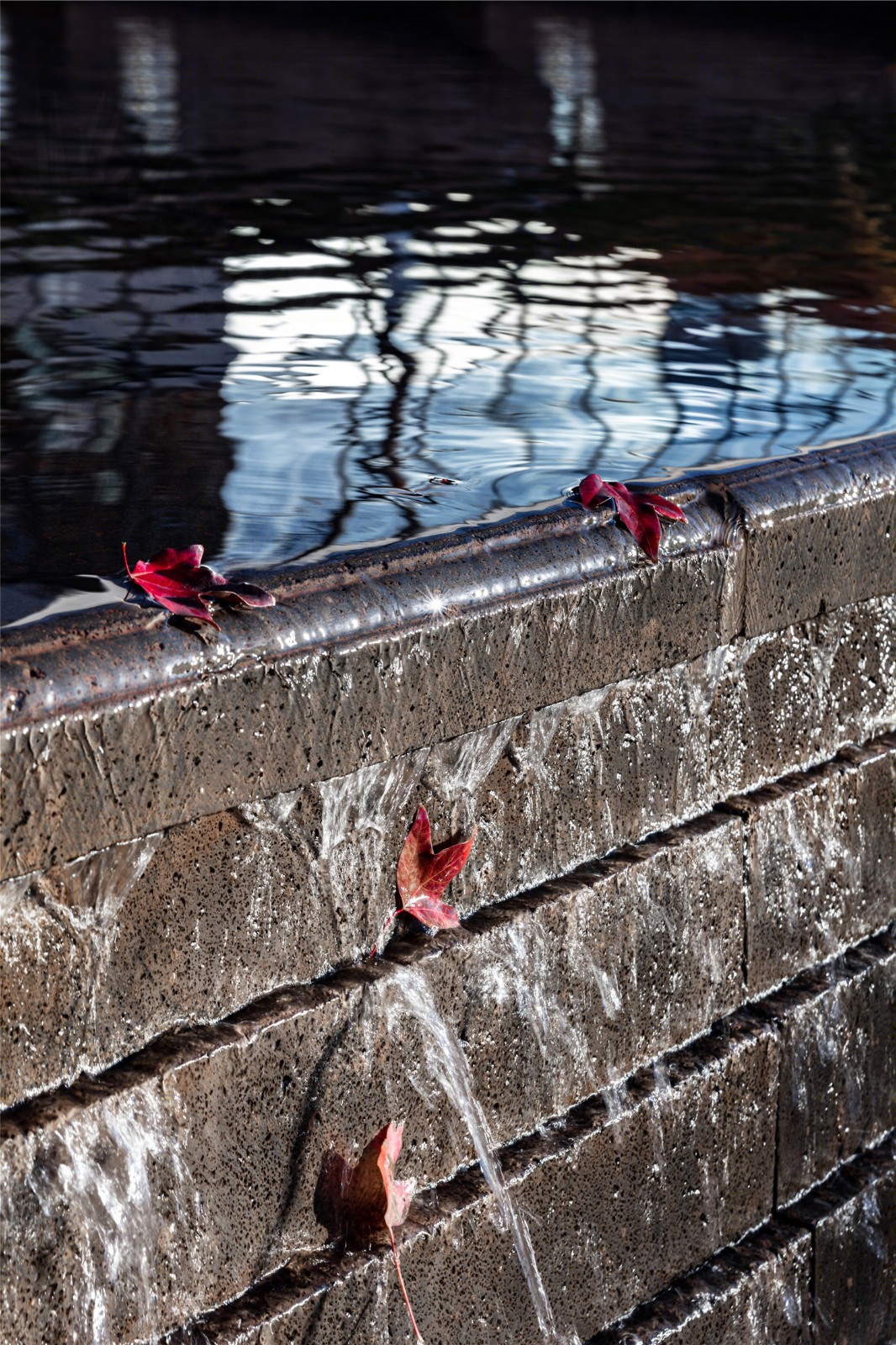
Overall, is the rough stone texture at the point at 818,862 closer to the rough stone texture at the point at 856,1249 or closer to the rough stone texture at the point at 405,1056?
the rough stone texture at the point at 405,1056

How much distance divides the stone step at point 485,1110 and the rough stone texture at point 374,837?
52 millimetres

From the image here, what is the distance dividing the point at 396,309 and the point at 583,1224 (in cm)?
244

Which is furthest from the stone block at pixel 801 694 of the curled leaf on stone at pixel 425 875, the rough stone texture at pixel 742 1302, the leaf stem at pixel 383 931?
the rough stone texture at pixel 742 1302

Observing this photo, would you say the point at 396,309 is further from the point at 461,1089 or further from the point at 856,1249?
the point at 856,1249

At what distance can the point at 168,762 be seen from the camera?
66.6 inches

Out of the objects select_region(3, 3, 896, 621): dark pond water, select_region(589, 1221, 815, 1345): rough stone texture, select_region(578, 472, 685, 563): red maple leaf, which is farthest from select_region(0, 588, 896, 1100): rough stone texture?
select_region(589, 1221, 815, 1345): rough stone texture

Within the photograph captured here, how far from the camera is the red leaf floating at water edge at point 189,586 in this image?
5.79 ft

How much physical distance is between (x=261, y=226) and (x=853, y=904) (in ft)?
11.1

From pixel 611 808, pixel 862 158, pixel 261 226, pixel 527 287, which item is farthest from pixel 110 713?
pixel 862 158

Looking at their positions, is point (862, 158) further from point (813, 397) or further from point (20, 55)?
point (20, 55)

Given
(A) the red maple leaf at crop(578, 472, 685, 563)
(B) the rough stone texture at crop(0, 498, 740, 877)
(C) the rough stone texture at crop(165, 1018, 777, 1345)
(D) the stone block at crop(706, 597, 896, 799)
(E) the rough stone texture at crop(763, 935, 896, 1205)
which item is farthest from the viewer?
(E) the rough stone texture at crop(763, 935, 896, 1205)

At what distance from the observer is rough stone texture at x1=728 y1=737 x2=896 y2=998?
2576 mm

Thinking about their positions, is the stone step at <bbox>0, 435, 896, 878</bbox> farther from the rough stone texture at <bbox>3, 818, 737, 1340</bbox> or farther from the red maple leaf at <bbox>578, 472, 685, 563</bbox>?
the rough stone texture at <bbox>3, 818, 737, 1340</bbox>

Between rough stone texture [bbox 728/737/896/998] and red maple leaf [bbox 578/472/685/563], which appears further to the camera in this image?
rough stone texture [bbox 728/737/896/998]
